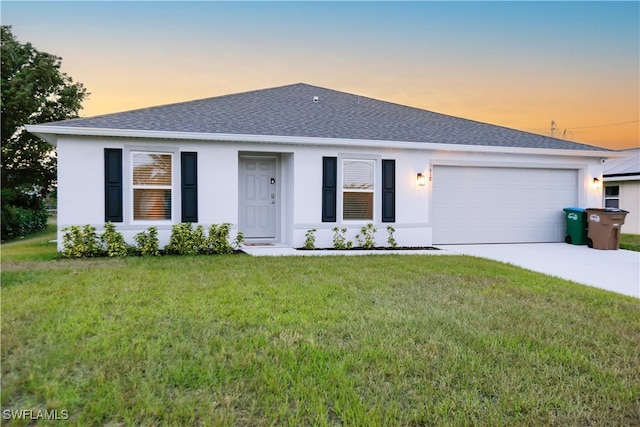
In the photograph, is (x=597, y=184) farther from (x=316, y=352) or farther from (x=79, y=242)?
(x=79, y=242)

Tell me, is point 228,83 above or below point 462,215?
above

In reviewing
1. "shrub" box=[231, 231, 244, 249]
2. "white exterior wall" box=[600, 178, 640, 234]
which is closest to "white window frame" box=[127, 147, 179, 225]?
"shrub" box=[231, 231, 244, 249]

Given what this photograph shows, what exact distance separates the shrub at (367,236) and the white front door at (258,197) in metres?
2.27

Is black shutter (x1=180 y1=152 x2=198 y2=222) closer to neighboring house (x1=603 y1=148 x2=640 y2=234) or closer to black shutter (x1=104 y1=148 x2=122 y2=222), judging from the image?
black shutter (x1=104 y1=148 x2=122 y2=222)

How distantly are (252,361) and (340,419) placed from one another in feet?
3.08

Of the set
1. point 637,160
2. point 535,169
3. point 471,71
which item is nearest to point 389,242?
point 535,169

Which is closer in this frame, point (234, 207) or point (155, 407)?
point (155, 407)

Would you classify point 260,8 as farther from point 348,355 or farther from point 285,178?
point 348,355

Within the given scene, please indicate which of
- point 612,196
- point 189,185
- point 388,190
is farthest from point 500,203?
point 189,185

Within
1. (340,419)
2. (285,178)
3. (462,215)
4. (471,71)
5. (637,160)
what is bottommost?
(340,419)

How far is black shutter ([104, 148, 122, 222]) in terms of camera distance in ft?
28.0

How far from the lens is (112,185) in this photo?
858cm

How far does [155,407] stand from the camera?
2.40 metres

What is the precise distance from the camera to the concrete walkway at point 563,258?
6.68 meters
